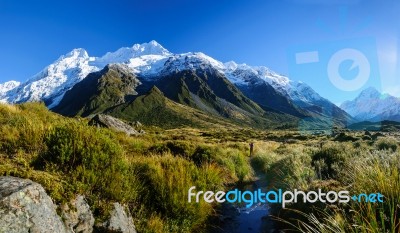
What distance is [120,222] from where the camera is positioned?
27.1 feet

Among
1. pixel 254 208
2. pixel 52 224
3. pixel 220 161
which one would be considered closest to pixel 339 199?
pixel 254 208

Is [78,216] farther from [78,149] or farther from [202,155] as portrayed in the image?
[202,155]

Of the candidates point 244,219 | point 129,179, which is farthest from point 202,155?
point 129,179

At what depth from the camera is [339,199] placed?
8.98 meters

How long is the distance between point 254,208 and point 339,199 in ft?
17.9

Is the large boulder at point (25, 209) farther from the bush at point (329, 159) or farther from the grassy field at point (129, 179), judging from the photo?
the bush at point (329, 159)

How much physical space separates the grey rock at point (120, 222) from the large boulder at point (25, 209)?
1428 mm

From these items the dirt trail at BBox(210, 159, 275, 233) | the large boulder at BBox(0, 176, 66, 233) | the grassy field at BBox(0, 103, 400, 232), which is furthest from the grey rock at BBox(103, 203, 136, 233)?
the dirt trail at BBox(210, 159, 275, 233)

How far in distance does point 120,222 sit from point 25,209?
269 centimetres

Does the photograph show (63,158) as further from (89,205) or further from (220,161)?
(220,161)

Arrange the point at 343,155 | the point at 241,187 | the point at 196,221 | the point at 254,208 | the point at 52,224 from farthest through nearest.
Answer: the point at 241,187 < the point at 343,155 < the point at 254,208 < the point at 196,221 < the point at 52,224

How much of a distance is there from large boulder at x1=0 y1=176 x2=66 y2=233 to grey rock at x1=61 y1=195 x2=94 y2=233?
1.04 ft

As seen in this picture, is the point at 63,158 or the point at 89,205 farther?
the point at 63,158

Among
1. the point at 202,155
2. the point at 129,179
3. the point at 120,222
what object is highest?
the point at 129,179
